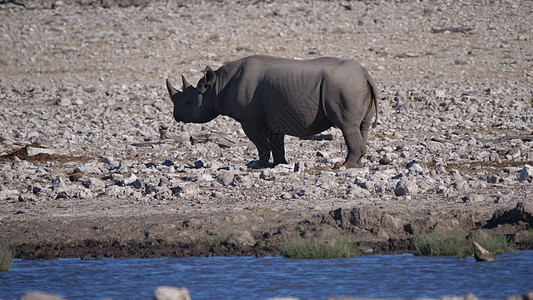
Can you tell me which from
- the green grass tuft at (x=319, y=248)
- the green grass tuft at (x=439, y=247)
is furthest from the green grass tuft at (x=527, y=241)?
the green grass tuft at (x=319, y=248)

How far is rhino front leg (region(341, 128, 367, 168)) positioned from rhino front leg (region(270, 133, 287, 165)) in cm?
102

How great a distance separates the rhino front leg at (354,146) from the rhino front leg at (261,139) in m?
1.12

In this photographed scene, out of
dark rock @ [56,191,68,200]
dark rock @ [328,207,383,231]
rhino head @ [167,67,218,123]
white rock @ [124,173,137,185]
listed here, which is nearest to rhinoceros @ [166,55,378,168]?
rhino head @ [167,67,218,123]

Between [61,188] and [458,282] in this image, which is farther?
[61,188]

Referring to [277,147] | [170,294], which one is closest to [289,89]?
[277,147]

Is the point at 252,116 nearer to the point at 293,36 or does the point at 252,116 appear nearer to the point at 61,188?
the point at 61,188

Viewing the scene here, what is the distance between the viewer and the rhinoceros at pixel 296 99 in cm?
1120

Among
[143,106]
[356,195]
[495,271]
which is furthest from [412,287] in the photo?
[143,106]

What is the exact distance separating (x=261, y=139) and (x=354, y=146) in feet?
4.32

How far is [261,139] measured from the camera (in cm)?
1195

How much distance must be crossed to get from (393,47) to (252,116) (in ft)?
44.0

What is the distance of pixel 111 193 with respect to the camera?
10445 millimetres

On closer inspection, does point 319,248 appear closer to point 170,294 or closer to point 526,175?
point 170,294

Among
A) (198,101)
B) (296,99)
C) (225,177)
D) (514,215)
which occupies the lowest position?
(225,177)
